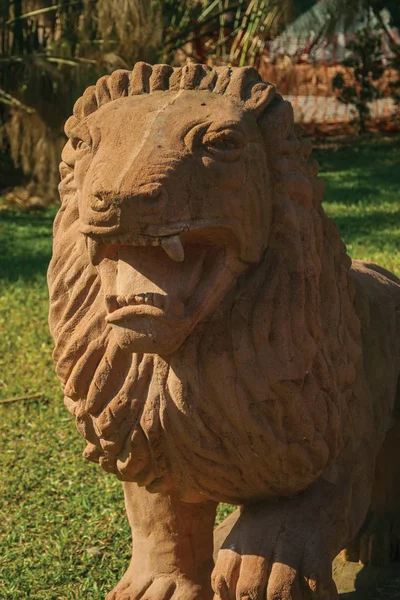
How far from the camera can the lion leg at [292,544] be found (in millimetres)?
2051

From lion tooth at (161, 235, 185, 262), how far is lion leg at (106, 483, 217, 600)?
27.1 inches

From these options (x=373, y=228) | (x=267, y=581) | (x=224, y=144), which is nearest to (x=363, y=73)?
(x=373, y=228)

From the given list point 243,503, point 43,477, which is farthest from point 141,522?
point 43,477

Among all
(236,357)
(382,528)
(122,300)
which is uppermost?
(122,300)

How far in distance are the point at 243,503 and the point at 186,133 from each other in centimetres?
83

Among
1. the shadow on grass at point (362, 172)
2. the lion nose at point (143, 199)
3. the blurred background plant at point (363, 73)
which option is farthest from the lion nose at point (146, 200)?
the blurred background plant at point (363, 73)

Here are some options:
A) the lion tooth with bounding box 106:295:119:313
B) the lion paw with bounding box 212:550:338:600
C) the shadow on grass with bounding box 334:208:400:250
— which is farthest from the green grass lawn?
the lion tooth with bounding box 106:295:119:313

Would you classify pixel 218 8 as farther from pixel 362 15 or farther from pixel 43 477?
pixel 43 477

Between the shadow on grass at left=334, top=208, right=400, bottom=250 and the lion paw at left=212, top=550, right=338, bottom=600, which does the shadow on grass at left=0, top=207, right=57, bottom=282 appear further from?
the lion paw at left=212, top=550, right=338, bottom=600

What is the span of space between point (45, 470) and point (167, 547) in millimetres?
1743

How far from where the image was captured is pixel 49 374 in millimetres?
4957

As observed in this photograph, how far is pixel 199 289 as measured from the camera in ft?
6.27

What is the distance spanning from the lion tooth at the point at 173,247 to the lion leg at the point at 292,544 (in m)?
0.65

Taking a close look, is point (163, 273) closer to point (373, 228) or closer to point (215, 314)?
point (215, 314)
